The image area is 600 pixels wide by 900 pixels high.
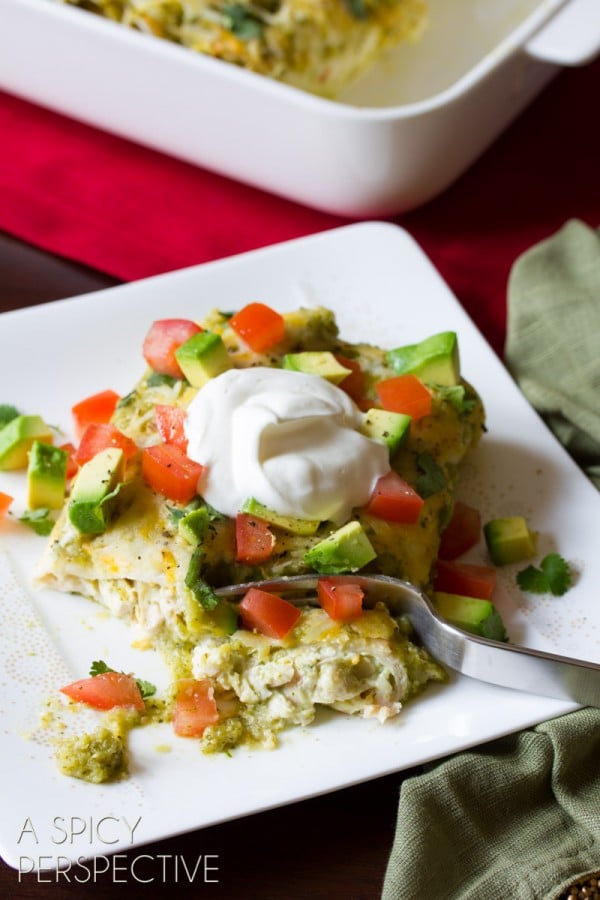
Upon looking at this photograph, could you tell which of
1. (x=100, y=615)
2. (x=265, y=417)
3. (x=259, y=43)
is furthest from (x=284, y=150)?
(x=100, y=615)

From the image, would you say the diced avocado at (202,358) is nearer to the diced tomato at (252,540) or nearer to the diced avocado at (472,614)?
the diced tomato at (252,540)

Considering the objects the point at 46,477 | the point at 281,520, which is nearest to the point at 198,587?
the point at 281,520

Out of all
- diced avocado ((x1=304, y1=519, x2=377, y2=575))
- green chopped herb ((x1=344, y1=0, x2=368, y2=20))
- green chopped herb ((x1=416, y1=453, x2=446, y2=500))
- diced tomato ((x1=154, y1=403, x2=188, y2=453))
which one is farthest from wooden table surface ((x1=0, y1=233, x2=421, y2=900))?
green chopped herb ((x1=344, y1=0, x2=368, y2=20))

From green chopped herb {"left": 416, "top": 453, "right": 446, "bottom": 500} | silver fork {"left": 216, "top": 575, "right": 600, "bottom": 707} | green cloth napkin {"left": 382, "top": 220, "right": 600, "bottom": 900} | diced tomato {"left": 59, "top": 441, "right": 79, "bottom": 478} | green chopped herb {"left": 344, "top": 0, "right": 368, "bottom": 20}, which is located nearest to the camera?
green cloth napkin {"left": 382, "top": 220, "right": 600, "bottom": 900}

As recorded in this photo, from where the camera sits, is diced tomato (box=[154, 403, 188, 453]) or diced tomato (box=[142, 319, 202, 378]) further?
diced tomato (box=[142, 319, 202, 378])

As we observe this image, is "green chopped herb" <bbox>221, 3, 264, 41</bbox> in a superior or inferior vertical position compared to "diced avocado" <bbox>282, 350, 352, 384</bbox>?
superior

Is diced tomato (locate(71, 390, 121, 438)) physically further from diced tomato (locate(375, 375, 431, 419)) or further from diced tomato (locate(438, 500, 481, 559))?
diced tomato (locate(438, 500, 481, 559))

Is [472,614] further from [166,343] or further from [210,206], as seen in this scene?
[210,206]

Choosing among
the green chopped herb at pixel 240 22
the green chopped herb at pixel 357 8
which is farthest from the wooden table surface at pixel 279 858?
the green chopped herb at pixel 357 8

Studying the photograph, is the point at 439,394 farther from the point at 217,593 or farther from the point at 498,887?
the point at 498,887
